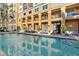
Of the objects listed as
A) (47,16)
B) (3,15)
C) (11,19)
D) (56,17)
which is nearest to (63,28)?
(56,17)

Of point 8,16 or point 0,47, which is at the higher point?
point 8,16

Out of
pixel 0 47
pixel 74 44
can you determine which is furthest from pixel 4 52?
pixel 74 44

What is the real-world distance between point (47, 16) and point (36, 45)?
1.88 feet

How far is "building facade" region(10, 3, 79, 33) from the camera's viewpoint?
11.8 feet

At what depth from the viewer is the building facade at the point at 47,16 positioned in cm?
360

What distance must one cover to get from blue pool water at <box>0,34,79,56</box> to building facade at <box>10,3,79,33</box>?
0.20 meters

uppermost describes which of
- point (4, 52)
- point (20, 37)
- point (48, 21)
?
point (48, 21)

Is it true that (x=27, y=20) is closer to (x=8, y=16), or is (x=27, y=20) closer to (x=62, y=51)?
(x=8, y=16)

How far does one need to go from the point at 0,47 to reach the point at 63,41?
1144mm

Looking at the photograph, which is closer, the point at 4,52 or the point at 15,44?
the point at 4,52

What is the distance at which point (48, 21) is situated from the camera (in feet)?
12.3

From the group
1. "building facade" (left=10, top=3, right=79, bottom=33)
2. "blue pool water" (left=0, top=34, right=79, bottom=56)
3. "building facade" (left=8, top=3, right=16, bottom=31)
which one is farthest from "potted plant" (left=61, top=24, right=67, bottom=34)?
"building facade" (left=8, top=3, right=16, bottom=31)

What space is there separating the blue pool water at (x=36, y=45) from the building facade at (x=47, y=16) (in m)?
0.20

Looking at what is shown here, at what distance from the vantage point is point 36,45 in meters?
3.86
